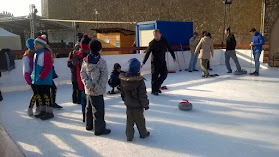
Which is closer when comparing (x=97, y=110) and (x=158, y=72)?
(x=97, y=110)

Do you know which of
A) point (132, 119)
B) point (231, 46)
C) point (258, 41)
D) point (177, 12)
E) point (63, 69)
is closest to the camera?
point (132, 119)

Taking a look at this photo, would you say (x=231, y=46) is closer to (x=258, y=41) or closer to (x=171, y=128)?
(x=258, y=41)

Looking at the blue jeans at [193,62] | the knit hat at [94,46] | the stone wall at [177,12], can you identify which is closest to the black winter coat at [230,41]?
the blue jeans at [193,62]

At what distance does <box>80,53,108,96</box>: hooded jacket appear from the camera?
3.51 metres

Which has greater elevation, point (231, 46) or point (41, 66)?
point (231, 46)

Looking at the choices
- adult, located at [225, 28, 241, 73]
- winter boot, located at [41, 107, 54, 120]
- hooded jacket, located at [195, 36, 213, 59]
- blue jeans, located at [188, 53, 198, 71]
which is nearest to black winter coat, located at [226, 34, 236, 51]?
adult, located at [225, 28, 241, 73]

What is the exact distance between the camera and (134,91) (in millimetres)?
3336

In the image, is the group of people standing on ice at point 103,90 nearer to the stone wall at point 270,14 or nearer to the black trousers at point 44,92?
the black trousers at point 44,92

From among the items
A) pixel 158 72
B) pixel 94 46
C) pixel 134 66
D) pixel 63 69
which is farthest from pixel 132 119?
pixel 63 69

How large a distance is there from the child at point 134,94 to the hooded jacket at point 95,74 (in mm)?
317

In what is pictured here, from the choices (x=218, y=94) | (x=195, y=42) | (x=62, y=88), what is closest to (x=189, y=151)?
(x=218, y=94)

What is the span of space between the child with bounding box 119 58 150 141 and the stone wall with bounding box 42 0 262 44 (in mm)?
15611

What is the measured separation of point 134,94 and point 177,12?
19052 mm

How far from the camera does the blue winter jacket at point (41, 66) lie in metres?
4.17
